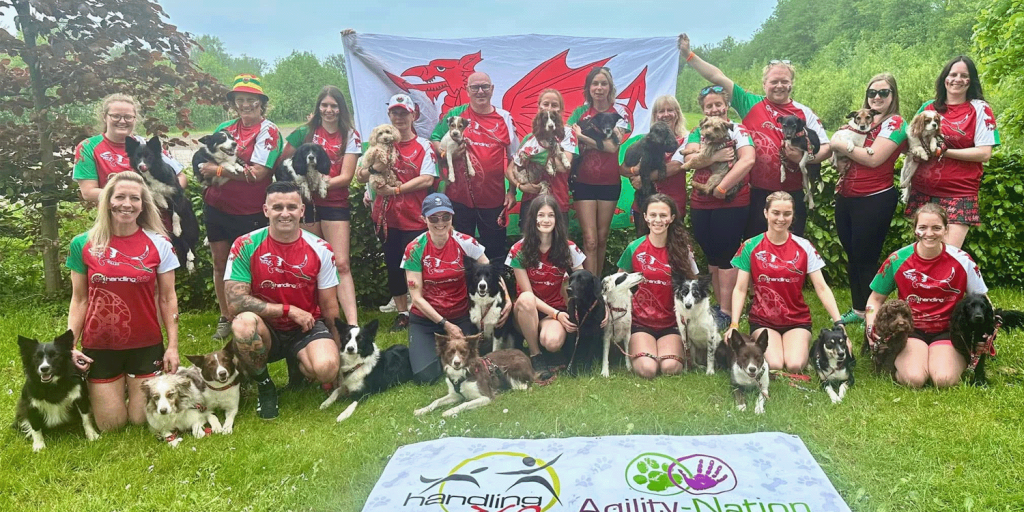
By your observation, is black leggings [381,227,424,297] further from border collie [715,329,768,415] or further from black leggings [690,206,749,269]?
border collie [715,329,768,415]

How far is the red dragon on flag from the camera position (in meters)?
6.40

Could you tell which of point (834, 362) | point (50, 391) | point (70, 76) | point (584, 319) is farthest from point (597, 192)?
point (70, 76)

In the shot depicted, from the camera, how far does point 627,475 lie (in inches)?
108

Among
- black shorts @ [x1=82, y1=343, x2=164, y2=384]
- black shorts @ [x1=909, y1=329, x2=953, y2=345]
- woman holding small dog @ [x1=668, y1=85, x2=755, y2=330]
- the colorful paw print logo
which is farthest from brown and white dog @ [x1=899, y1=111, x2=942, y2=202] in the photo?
black shorts @ [x1=82, y1=343, x2=164, y2=384]

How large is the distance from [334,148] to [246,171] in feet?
2.13

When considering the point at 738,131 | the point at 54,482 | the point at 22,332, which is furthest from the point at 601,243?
the point at 22,332

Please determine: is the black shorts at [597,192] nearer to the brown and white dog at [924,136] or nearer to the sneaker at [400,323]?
the sneaker at [400,323]

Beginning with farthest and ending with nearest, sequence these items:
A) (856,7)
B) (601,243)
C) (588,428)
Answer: (856,7)
(601,243)
(588,428)

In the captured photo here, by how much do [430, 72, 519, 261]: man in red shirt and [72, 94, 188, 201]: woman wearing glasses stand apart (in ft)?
6.97

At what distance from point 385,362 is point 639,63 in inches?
169

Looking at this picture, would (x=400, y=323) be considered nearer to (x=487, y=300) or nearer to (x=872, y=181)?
(x=487, y=300)

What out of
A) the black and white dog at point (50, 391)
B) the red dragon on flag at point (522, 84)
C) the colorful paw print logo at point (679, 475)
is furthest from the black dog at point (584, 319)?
the red dragon on flag at point (522, 84)

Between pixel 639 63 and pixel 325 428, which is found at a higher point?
pixel 639 63

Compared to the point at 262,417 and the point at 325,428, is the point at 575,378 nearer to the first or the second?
the point at 325,428
